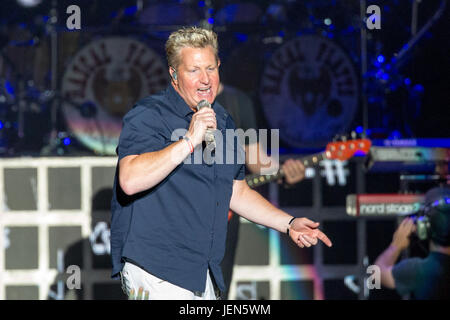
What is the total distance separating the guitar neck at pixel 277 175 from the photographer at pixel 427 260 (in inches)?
32.7

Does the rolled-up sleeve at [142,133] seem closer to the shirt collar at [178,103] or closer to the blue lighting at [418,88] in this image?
the shirt collar at [178,103]

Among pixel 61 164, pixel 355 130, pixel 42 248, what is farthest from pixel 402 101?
pixel 42 248

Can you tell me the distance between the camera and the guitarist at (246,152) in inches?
177

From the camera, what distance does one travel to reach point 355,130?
4668 mm

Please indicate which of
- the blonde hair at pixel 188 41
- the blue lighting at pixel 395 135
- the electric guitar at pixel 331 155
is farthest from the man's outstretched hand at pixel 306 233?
the blue lighting at pixel 395 135

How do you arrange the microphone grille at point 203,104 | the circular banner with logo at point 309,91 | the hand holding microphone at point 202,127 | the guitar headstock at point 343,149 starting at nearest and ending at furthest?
the hand holding microphone at point 202,127 < the microphone grille at point 203,104 < the guitar headstock at point 343,149 < the circular banner with logo at point 309,91

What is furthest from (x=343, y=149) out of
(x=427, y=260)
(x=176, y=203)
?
(x=176, y=203)

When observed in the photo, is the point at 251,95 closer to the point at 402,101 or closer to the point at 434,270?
the point at 402,101

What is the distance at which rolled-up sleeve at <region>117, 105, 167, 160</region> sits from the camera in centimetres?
236

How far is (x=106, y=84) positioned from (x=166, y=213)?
8.08 feet

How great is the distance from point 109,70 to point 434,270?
2.74m

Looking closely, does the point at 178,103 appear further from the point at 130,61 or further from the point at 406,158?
the point at 406,158

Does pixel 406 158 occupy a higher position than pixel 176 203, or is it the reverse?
pixel 406 158

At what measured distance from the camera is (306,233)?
2.55 metres
